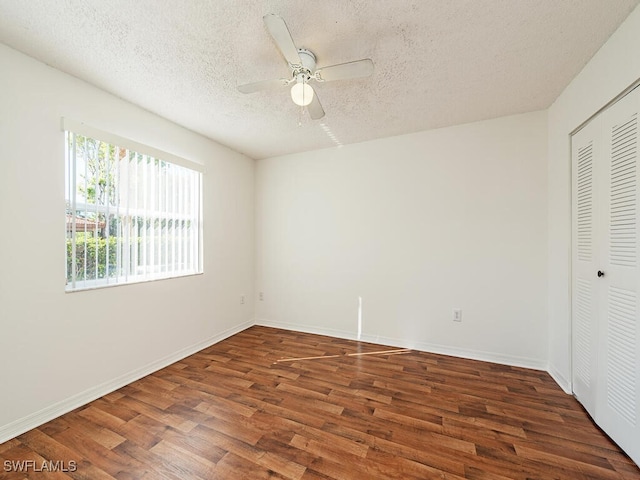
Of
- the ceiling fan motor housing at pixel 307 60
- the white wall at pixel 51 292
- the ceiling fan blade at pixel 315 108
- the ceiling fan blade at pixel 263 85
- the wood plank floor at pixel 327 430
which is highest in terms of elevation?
the ceiling fan motor housing at pixel 307 60

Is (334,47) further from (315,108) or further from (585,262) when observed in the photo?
(585,262)

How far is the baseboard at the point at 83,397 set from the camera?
1.62 m

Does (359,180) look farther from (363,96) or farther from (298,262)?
(298,262)

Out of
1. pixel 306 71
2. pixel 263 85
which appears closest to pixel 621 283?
pixel 306 71

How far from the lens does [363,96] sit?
7.15 feet

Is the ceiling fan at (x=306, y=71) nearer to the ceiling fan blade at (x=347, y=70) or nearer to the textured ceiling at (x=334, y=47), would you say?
the ceiling fan blade at (x=347, y=70)

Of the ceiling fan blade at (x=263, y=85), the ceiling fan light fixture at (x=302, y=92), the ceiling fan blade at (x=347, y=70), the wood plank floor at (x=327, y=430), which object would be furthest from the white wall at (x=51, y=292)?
the ceiling fan blade at (x=347, y=70)

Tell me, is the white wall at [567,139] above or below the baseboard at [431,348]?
above

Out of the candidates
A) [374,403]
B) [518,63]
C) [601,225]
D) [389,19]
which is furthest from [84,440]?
[518,63]

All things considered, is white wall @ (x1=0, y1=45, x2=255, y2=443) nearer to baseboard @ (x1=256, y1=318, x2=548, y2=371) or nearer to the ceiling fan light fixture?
baseboard @ (x1=256, y1=318, x2=548, y2=371)

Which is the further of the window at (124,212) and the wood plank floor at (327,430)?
the window at (124,212)

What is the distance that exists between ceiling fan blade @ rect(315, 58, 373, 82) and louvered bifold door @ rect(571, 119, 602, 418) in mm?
1635

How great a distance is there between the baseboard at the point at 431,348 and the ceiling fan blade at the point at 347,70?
8.83 feet

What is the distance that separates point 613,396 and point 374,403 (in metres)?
1.45
